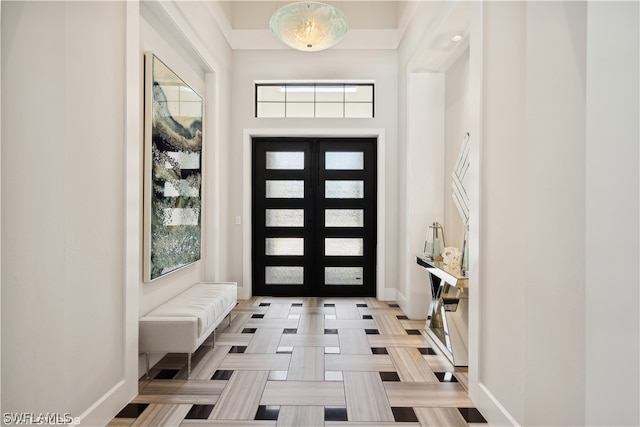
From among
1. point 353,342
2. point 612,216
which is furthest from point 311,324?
point 612,216

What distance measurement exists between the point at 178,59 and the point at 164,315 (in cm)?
217

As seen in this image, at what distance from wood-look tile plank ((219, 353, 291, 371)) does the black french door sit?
221 cm

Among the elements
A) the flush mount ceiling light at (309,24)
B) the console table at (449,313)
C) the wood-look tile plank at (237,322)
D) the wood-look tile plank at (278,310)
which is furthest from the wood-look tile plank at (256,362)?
the flush mount ceiling light at (309,24)

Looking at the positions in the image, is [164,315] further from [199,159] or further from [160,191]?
[199,159]

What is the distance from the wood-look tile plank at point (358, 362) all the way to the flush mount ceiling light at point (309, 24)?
2.91 metres

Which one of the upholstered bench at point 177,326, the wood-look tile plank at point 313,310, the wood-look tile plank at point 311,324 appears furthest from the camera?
the wood-look tile plank at point 313,310

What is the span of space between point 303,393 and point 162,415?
2.71ft

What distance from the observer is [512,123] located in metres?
1.97

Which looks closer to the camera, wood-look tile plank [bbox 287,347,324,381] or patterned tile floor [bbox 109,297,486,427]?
patterned tile floor [bbox 109,297,486,427]

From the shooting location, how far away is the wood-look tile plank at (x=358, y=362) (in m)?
2.87

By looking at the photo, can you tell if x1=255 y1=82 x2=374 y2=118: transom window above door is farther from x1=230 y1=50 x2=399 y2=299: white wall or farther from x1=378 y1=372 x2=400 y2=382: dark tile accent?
x1=378 y1=372 x2=400 y2=382: dark tile accent

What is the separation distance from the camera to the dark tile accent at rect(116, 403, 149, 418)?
2201mm

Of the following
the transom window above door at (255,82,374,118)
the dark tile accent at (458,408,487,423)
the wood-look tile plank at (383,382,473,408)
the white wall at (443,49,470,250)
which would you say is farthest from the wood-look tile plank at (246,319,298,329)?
the transom window above door at (255,82,374,118)

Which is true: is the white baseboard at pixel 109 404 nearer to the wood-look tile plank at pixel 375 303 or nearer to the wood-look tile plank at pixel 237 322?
the wood-look tile plank at pixel 237 322
